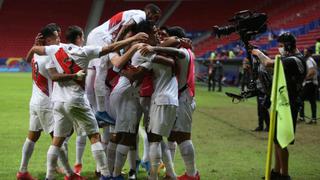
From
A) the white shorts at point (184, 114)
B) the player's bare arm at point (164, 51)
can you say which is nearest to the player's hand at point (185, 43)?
the player's bare arm at point (164, 51)

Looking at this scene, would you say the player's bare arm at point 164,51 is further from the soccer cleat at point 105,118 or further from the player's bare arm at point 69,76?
the soccer cleat at point 105,118

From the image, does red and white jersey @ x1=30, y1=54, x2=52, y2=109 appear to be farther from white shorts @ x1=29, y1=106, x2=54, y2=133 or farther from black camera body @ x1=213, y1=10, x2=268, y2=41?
black camera body @ x1=213, y1=10, x2=268, y2=41

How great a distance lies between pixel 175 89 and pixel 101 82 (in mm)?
1343

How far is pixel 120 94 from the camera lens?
20.9 ft

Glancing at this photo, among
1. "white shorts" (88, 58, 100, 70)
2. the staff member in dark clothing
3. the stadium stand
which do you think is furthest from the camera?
the stadium stand

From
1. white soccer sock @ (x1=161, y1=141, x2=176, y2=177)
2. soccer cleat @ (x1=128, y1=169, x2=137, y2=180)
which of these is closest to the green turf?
soccer cleat @ (x1=128, y1=169, x2=137, y2=180)

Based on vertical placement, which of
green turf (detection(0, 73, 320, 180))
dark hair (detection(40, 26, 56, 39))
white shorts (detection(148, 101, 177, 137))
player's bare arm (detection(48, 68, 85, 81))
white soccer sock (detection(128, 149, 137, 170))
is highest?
dark hair (detection(40, 26, 56, 39))

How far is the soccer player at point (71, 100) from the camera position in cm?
605

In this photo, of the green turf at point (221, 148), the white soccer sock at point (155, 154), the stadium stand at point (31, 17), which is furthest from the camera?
the stadium stand at point (31, 17)

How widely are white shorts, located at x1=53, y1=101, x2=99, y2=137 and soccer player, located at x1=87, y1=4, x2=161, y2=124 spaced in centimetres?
63

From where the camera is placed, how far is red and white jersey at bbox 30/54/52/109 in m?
6.66

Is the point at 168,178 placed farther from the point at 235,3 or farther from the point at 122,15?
the point at 235,3

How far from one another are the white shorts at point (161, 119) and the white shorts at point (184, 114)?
37 centimetres

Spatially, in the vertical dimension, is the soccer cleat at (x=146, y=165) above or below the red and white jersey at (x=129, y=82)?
below
